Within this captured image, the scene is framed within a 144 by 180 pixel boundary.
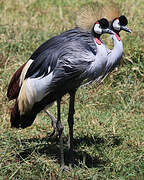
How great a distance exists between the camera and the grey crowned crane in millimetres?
3174

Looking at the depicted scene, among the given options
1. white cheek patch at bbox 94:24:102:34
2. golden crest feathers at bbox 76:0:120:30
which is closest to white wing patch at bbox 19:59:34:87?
golden crest feathers at bbox 76:0:120:30

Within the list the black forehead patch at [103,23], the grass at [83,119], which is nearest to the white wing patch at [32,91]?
the grass at [83,119]

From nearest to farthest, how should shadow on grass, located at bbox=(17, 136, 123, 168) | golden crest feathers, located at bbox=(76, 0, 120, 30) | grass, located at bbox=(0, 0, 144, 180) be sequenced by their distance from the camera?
golden crest feathers, located at bbox=(76, 0, 120, 30)
grass, located at bbox=(0, 0, 144, 180)
shadow on grass, located at bbox=(17, 136, 123, 168)

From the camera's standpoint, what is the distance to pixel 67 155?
383 cm

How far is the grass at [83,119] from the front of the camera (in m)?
3.48

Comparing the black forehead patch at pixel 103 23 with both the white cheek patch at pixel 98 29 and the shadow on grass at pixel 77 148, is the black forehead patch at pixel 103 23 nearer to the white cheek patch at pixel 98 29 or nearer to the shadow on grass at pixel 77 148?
the white cheek patch at pixel 98 29

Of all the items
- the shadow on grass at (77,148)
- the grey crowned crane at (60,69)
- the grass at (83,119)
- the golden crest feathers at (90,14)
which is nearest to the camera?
the grey crowned crane at (60,69)

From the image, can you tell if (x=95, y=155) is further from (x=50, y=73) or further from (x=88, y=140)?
(x=50, y=73)

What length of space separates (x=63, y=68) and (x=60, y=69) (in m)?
0.02

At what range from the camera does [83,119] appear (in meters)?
4.43

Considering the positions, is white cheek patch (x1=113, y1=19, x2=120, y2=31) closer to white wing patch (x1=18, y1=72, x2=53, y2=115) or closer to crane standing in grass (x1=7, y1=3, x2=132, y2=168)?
crane standing in grass (x1=7, y1=3, x2=132, y2=168)

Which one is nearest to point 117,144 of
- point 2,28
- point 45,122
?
point 45,122

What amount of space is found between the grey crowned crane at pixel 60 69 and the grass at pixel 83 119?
0.23 metres

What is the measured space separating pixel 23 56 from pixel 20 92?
1.68 metres
